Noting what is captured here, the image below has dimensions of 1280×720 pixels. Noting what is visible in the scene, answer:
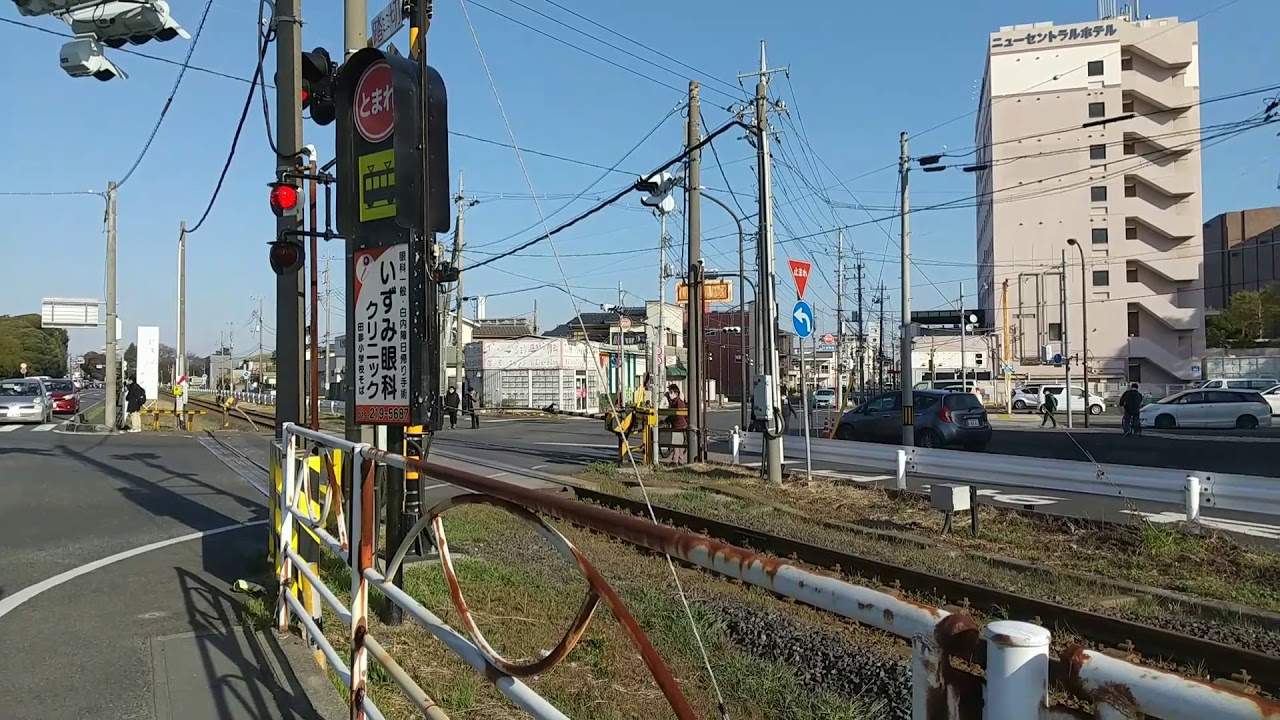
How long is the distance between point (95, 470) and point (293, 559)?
12.4 meters

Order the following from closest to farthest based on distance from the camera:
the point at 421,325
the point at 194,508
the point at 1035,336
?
the point at 421,325
the point at 194,508
the point at 1035,336

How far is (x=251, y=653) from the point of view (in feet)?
18.1

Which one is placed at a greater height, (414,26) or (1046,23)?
(1046,23)

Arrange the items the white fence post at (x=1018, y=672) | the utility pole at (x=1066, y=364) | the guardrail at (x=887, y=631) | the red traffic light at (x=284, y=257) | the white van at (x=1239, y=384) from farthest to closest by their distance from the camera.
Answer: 1. the white van at (x=1239, y=384)
2. the utility pole at (x=1066, y=364)
3. the red traffic light at (x=284, y=257)
4. the white fence post at (x=1018, y=672)
5. the guardrail at (x=887, y=631)

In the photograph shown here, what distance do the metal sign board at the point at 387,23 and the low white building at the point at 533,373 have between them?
1736 inches

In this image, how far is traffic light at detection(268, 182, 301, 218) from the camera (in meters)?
8.15

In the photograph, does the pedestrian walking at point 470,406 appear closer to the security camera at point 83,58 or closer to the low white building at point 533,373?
the low white building at point 533,373

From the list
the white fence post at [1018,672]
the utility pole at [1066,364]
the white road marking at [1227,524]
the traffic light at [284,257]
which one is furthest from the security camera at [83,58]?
the utility pole at [1066,364]

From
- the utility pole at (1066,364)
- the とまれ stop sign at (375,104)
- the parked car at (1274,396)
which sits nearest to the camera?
the とまれ stop sign at (375,104)

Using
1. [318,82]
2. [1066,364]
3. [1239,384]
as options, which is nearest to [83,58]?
[318,82]

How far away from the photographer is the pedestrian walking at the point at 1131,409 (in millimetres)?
26297

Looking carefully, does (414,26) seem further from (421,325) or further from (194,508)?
(194,508)

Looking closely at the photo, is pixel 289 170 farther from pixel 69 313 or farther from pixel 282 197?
pixel 69 313

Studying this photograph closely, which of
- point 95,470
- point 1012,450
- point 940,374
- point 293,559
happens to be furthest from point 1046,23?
point 293,559
